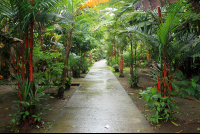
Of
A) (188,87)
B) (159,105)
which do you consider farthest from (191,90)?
(159,105)

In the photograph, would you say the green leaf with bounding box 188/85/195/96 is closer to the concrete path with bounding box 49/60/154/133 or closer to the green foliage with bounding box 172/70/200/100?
the green foliage with bounding box 172/70/200/100

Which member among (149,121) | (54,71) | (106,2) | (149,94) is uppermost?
(106,2)

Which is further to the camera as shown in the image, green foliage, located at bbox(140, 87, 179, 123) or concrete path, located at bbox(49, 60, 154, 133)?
green foliage, located at bbox(140, 87, 179, 123)

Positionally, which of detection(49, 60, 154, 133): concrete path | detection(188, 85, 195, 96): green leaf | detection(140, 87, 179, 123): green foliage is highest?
detection(188, 85, 195, 96): green leaf

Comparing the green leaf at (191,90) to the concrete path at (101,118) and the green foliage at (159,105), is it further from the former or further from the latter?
the concrete path at (101,118)

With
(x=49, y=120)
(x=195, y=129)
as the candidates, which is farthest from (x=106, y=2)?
(x=195, y=129)

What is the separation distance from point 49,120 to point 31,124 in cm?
41

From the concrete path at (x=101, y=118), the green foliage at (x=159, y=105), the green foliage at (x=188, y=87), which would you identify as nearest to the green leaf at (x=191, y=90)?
the green foliage at (x=188, y=87)

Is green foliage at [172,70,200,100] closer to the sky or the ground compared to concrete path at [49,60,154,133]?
closer to the sky

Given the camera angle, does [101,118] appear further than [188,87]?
Yes

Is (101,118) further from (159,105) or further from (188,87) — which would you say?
(188,87)

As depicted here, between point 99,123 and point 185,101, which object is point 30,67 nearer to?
point 99,123

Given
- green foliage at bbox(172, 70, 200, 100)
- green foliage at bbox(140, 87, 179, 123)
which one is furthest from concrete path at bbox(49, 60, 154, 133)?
green foliage at bbox(172, 70, 200, 100)

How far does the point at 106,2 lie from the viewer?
4.70m
